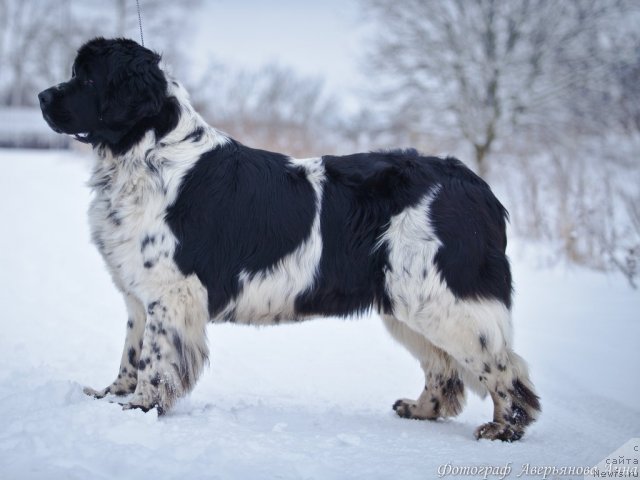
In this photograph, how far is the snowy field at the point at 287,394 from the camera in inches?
107

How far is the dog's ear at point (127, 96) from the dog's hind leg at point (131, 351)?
1.02 m

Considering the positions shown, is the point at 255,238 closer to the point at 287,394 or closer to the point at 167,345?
the point at 167,345

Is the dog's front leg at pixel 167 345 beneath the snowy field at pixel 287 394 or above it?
above

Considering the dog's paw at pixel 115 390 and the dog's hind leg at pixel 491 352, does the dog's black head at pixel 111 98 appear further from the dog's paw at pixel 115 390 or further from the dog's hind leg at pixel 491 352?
the dog's hind leg at pixel 491 352

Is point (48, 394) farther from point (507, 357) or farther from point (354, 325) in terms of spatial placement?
point (354, 325)

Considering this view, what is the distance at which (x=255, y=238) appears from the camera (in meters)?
3.58

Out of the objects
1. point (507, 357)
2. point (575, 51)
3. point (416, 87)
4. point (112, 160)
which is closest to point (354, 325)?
point (507, 357)

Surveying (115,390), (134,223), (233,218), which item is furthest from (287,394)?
(134,223)

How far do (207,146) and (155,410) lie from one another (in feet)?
4.77

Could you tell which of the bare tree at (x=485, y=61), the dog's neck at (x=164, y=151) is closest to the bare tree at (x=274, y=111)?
the bare tree at (x=485, y=61)

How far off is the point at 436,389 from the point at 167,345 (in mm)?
1624

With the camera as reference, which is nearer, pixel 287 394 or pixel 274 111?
pixel 287 394

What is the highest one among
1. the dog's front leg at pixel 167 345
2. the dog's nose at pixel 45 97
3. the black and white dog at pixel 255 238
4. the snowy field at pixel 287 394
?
the dog's nose at pixel 45 97

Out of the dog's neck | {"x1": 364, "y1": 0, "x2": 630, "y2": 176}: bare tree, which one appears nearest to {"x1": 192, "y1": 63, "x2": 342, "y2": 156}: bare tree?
{"x1": 364, "y1": 0, "x2": 630, "y2": 176}: bare tree
